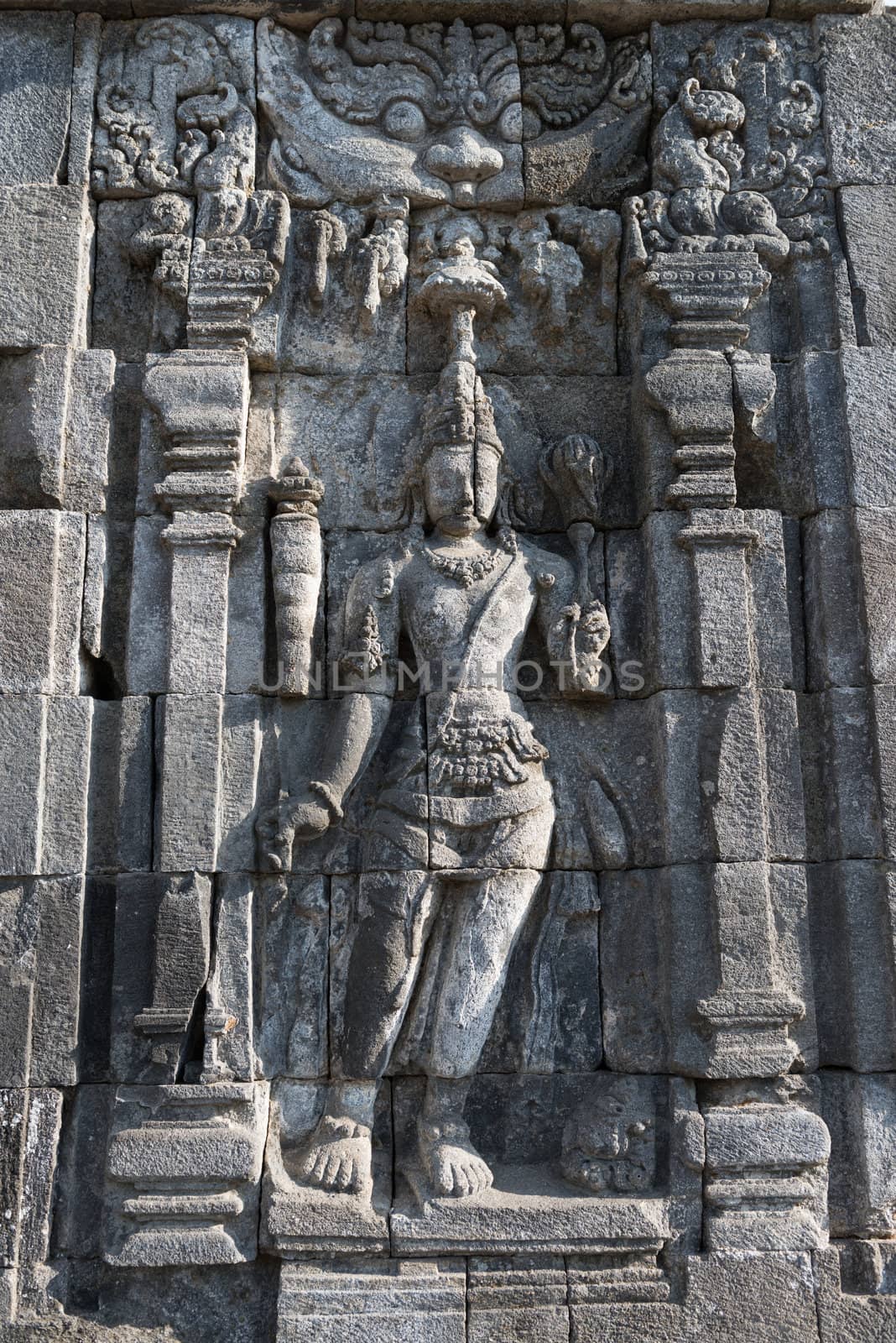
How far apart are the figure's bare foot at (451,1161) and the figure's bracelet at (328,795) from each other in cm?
143

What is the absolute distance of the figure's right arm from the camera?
5660mm

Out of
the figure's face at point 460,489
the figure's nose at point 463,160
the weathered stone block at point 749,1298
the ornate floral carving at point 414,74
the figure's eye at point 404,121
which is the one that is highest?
the ornate floral carving at point 414,74

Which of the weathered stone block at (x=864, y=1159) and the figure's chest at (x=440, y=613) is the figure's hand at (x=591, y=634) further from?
the weathered stone block at (x=864, y=1159)

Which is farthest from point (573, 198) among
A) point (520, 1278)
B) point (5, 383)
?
point (520, 1278)

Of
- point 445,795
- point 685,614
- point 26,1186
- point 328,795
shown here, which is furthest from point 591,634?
point 26,1186

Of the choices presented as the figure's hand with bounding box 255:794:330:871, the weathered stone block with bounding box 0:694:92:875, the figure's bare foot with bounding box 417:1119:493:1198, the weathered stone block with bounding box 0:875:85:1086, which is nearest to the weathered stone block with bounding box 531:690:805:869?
the figure's hand with bounding box 255:794:330:871

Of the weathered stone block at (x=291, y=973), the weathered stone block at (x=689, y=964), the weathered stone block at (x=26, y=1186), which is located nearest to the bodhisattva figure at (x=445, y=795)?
the weathered stone block at (x=291, y=973)

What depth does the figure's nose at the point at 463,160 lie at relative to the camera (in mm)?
6574

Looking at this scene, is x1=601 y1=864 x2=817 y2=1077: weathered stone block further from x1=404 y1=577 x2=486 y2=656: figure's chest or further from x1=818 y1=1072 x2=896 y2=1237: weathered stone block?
x1=404 y1=577 x2=486 y2=656: figure's chest

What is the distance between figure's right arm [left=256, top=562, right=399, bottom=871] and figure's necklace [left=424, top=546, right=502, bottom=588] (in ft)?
0.76

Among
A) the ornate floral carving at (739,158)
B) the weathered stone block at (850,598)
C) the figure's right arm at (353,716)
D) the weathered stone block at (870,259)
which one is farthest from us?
the ornate floral carving at (739,158)

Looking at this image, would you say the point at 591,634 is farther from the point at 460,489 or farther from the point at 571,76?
the point at 571,76

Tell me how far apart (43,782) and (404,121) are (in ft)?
12.8

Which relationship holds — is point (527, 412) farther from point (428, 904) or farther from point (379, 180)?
point (428, 904)
